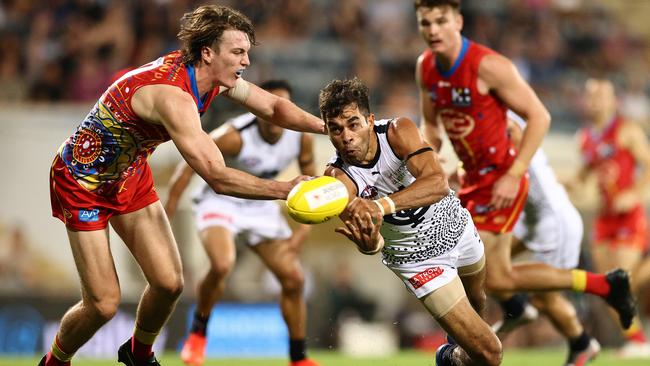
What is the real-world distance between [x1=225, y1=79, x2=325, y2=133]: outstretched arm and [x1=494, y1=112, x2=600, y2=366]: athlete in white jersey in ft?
8.65

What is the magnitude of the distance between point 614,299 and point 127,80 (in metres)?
4.22

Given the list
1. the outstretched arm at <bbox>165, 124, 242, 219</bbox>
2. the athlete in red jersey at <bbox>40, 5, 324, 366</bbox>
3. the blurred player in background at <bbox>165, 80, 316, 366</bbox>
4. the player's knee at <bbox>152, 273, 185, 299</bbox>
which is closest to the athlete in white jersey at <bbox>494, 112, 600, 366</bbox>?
the blurred player in background at <bbox>165, 80, 316, 366</bbox>

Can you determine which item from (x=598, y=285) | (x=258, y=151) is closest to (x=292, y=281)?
(x=258, y=151)

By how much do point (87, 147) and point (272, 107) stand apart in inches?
48.5

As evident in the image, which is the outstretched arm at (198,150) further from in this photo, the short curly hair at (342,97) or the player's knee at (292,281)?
the player's knee at (292,281)

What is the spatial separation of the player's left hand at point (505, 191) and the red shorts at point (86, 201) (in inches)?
102

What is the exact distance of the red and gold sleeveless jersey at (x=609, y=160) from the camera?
473 inches

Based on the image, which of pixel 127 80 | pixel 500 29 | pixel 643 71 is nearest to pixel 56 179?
pixel 127 80

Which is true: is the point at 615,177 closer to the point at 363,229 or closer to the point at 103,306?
the point at 363,229

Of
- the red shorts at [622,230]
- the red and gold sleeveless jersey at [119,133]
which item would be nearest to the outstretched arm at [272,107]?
the red and gold sleeveless jersey at [119,133]

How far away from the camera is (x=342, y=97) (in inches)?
225

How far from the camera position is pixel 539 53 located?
1833 centimetres

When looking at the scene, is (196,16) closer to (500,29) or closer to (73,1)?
(73,1)

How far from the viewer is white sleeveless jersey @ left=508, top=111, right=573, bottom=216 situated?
28.2ft
